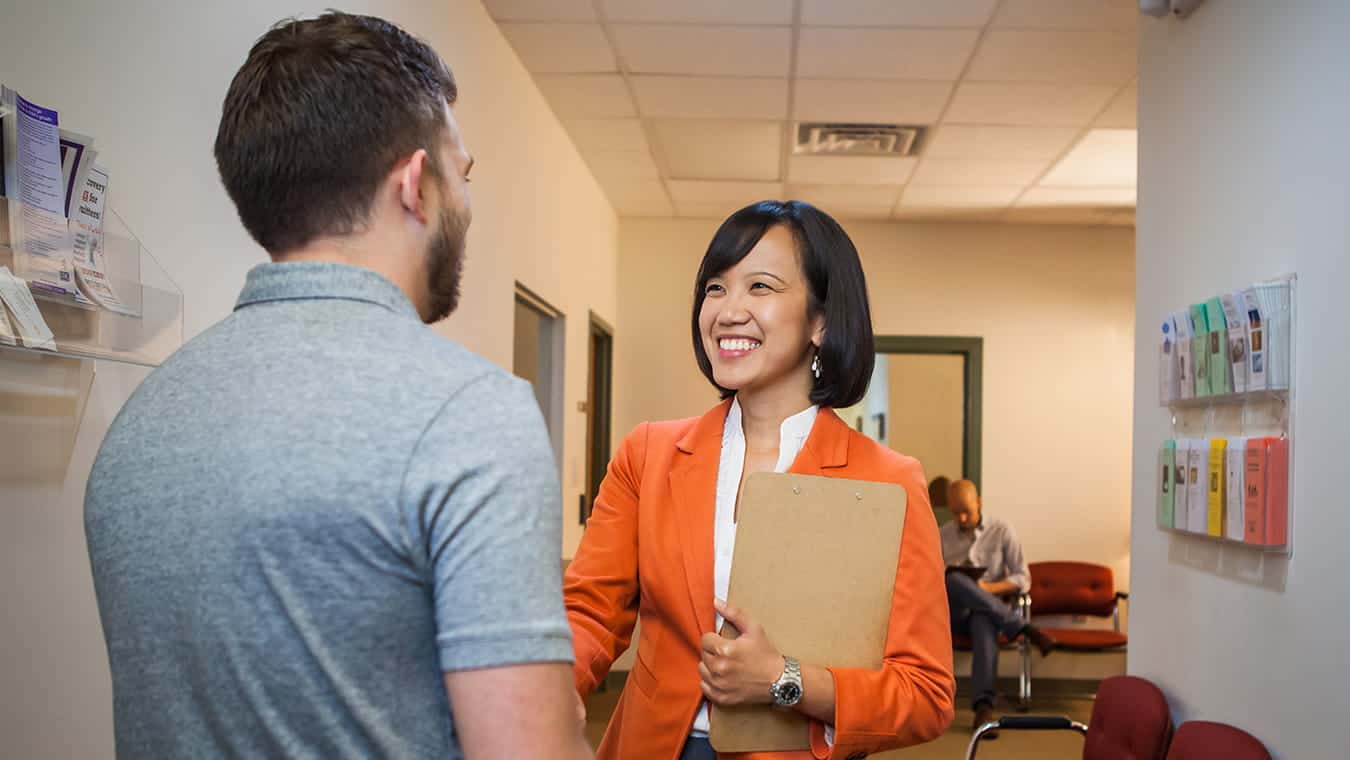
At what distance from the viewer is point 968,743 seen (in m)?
5.12

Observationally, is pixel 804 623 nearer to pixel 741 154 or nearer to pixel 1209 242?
pixel 1209 242

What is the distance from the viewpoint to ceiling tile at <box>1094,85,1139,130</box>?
491cm

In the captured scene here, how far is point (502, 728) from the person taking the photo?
0.74m

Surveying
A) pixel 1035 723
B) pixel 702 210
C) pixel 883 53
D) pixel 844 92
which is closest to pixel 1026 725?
pixel 1035 723

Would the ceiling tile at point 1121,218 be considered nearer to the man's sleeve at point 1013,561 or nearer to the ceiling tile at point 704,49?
the man's sleeve at point 1013,561

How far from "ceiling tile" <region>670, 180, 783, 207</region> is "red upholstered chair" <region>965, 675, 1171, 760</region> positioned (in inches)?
155

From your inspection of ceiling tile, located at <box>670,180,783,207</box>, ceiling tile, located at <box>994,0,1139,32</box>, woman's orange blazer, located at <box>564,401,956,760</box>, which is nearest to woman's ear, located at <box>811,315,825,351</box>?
woman's orange blazer, located at <box>564,401,956,760</box>

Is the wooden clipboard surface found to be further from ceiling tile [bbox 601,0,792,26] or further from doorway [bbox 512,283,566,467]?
doorway [bbox 512,283,566,467]

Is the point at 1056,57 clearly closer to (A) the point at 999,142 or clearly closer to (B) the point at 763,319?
(A) the point at 999,142

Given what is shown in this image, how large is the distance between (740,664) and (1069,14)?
3.48 metres

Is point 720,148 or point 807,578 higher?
point 720,148

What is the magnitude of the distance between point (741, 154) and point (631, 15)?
2.01m

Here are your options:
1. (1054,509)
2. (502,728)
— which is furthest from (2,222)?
(1054,509)

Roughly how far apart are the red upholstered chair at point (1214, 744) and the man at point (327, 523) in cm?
233
